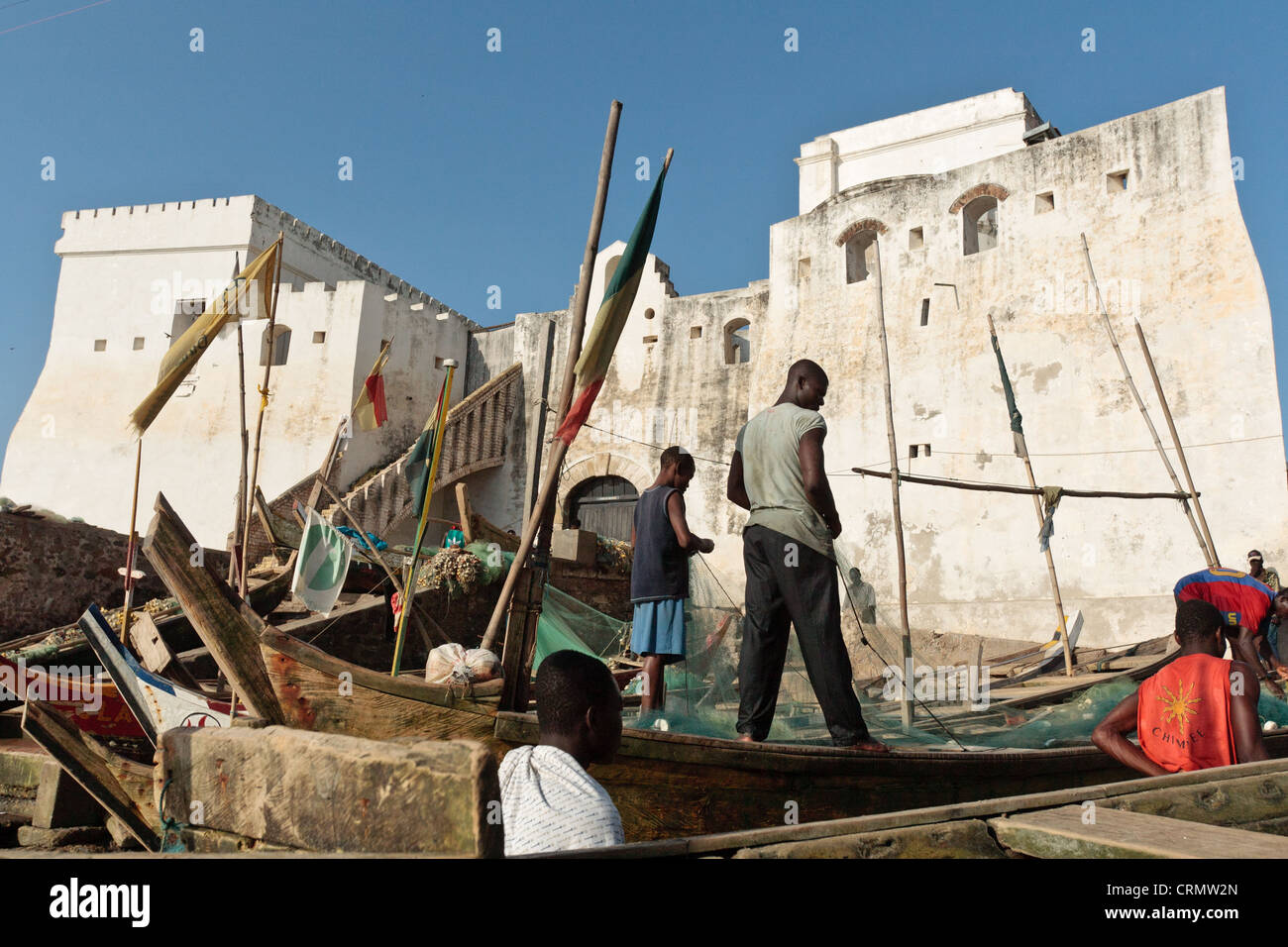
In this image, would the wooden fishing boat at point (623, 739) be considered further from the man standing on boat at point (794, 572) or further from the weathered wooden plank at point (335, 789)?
the weathered wooden plank at point (335, 789)

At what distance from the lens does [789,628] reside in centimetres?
423

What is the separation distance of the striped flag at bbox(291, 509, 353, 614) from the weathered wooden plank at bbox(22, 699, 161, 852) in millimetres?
3730

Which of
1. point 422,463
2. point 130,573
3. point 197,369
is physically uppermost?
point 197,369

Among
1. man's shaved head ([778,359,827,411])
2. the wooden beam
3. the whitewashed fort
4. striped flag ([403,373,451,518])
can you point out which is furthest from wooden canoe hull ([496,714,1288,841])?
the whitewashed fort

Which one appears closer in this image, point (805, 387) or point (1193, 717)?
point (1193, 717)

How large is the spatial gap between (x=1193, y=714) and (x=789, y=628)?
157 cm

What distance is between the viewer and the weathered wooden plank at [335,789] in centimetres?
164

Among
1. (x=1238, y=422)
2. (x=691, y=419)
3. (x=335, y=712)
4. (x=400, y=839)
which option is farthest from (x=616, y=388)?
(x=400, y=839)

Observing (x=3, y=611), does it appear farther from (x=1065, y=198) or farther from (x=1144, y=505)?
(x=1065, y=198)

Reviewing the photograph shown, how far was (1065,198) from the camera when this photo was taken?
1480 cm

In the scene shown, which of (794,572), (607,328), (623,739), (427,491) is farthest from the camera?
(427,491)

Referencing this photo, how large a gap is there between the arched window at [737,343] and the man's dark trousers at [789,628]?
14.8 meters

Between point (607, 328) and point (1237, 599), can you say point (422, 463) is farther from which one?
point (1237, 599)

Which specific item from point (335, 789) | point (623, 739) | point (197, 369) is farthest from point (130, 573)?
point (197, 369)
